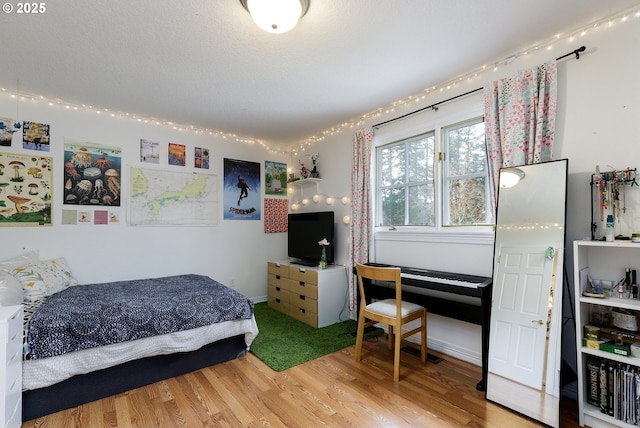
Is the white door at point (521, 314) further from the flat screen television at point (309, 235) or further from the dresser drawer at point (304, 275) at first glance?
the flat screen television at point (309, 235)

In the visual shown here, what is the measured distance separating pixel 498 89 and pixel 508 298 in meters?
1.63

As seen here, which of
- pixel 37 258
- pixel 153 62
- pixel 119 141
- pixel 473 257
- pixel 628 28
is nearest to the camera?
pixel 628 28

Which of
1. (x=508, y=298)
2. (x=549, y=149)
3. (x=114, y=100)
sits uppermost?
(x=114, y=100)

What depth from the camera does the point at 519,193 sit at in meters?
2.24

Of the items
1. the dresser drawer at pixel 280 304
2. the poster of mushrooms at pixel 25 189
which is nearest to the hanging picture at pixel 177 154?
the poster of mushrooms at pixel 25 189

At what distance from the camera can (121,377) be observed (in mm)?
2217

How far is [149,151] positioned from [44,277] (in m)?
1.73

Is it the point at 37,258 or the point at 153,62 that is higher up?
the point at 153,62

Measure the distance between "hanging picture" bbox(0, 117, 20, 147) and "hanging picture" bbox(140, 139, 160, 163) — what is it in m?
1.11

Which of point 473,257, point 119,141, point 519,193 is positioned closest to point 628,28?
point 519,193

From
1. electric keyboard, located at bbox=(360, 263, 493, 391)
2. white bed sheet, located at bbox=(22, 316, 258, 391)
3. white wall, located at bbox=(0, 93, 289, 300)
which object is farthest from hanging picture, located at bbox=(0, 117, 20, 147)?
electric keyboard, located at bbox=(360, 263, 493, 391)

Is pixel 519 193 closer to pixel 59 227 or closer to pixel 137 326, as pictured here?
pixel 137 326

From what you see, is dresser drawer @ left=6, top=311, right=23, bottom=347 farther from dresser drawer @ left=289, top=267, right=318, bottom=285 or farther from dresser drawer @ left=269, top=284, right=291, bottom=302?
dresser drawer @ left=269, top=284, right=291, bottom=302

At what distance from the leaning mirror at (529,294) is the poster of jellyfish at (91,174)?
3.94 metres
